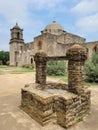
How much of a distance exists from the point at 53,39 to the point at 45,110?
23.8m

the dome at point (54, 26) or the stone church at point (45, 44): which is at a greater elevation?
the dome at point (54, 26)

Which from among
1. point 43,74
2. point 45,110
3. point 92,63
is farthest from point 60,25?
point 45,110

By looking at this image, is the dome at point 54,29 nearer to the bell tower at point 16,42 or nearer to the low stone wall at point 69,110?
the bell tower at point 16,42

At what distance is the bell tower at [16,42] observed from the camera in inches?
1389

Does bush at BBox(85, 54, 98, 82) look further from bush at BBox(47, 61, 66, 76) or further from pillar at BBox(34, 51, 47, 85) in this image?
pillar at BBox(34, 51, 47, 85)

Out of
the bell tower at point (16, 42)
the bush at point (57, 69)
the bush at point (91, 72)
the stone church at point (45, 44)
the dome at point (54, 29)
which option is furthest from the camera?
the bell tower at point (16, 42)

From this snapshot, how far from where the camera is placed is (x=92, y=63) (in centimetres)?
1275

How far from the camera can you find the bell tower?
1389 inches

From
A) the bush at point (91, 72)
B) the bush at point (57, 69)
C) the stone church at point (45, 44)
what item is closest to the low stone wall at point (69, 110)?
the bush at point (91, 72)

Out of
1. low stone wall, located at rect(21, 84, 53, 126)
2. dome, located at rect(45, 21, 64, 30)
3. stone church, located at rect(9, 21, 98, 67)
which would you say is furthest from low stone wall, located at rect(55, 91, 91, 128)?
dome, located at rect(45, 21, 64, 30)

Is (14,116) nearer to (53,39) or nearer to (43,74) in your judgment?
(43,74)

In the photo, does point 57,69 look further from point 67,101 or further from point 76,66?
point 67,101

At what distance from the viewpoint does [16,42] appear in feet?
116

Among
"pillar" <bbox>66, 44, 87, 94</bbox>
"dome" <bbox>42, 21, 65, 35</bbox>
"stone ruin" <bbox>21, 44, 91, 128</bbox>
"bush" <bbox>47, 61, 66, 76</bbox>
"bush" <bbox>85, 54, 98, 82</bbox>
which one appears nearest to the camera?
"stone ruin" <bbox>21, 44, 91, 128</bbox>
